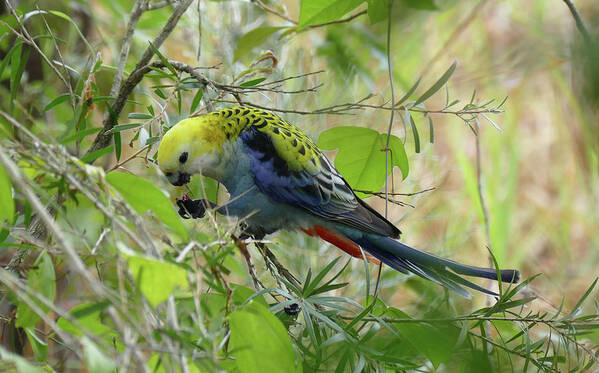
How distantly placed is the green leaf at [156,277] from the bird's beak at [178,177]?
2.33 ft

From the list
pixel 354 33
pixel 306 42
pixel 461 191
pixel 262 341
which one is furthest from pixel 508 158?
pixel 262 341

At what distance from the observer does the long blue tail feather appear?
1003 millimetres

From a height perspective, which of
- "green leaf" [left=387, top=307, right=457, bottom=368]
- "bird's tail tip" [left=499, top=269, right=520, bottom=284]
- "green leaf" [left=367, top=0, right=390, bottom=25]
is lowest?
"green leaf" [left=387, top=307, right=457, bottom=368]

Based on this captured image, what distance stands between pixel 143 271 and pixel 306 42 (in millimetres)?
1839

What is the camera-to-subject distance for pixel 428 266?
1175 millimetres

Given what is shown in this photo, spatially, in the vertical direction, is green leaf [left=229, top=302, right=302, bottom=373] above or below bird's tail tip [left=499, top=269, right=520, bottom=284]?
below

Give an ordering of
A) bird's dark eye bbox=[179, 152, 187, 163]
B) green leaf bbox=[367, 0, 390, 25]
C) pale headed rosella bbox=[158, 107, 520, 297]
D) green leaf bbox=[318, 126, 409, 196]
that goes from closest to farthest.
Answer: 1. green leaf bbox=[367, 0, 390, 25]
2. green leaf bbox=[318, 126, 409, 196]
3. bird's dark eye bbox=[179, 152, 187, 163]
4. pale headed rosella bbox=[158, 107, 520, 297]

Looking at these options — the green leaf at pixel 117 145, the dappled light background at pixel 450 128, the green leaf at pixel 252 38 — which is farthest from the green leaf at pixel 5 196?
the green leaf at pixel 252 38

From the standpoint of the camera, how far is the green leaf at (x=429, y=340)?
2.48ft

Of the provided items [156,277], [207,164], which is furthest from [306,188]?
[156,277]

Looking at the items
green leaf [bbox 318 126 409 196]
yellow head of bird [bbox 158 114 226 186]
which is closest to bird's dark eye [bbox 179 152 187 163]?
yellow head of bird [bbox 158 114 226 186]

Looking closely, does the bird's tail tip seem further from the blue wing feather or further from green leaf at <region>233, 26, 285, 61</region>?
green leaf at <region>233, 26, 285, 61</region>

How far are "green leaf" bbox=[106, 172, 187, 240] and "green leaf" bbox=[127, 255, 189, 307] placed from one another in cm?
12

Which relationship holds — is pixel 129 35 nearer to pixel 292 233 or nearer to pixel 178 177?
pixel 178 177
